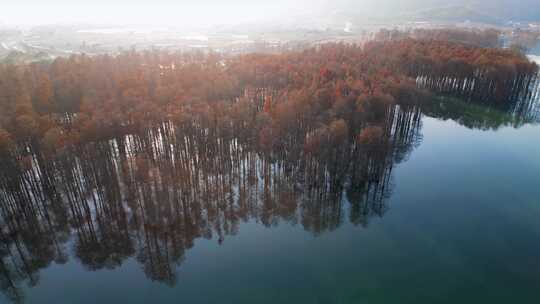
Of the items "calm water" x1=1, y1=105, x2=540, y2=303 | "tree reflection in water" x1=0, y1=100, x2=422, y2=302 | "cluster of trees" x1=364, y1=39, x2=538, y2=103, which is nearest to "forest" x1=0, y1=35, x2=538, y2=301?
"tree reflection in water" x1=0, y1=100, x2=422, y2=302

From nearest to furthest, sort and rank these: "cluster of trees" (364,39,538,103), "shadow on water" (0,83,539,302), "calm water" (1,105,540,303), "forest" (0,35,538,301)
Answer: "calm water" (1,105,540,303)
"shadow on water" (0,83,539,302)
"forest" (0,35,538,301)
"cluster of trees" (364,39,538,103)


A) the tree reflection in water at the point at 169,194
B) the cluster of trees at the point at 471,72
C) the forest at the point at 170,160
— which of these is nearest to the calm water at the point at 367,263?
the tree reflection in water at the point at 169,194

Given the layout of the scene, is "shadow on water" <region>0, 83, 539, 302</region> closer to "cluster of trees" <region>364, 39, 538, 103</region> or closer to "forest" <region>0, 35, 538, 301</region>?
"forest" <region>0, 35, 538, 301</region>

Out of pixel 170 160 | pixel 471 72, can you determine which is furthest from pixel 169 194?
pixel 471 72

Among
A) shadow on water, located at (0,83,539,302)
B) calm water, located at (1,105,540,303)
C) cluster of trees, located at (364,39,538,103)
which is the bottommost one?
calm water, located at (1,105,540,303)

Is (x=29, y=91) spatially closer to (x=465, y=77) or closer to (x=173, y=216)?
(x=173, y=216)

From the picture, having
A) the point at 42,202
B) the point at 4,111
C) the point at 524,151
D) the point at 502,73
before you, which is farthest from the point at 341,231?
the point at 502,73

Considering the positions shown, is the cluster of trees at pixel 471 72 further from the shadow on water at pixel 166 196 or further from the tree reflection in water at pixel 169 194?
the tree reflection in water at pixel 169 194
